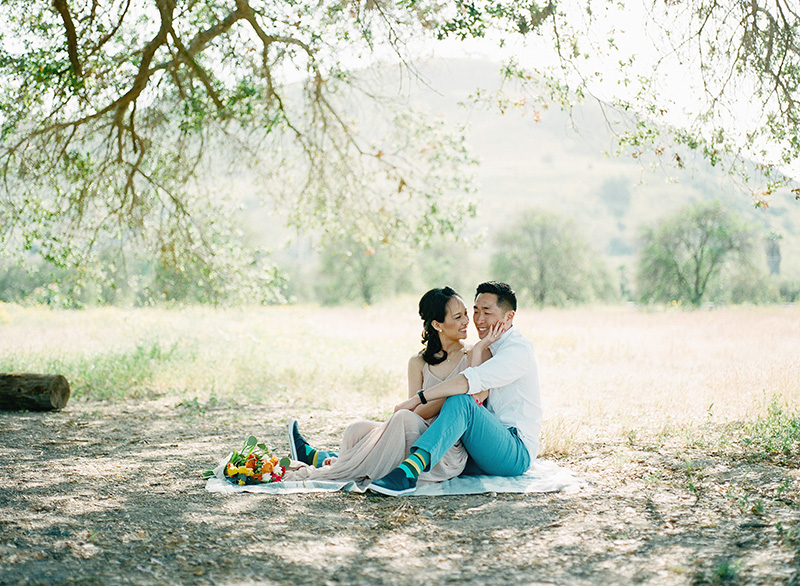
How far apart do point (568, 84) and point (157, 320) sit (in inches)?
495

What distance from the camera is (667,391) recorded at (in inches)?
372

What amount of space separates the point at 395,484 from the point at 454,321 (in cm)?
123

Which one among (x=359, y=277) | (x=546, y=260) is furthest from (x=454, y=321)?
(x=359, y=277)

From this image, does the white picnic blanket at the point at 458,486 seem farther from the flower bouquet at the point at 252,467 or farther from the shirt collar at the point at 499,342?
the shirt collar at the point at 499,342

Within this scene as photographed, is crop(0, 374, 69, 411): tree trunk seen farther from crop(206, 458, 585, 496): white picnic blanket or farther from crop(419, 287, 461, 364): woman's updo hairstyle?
crop(419, 287, 461, 364): woman's updo hairstyle

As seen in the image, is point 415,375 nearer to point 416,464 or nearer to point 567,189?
point 416,464

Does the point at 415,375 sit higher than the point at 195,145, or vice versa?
the point at 195,145

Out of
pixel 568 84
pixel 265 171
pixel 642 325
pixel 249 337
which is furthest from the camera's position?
pixel 642 325

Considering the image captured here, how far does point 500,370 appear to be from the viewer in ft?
17.4

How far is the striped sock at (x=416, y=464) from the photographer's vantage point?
16.6 ft

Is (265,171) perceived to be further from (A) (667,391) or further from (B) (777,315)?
(B) (777,315)

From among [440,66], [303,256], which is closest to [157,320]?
[440,66]

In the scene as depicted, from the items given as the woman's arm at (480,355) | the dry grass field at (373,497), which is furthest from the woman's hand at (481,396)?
the dry grass field at (373,497)

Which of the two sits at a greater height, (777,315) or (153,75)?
(153,75)
